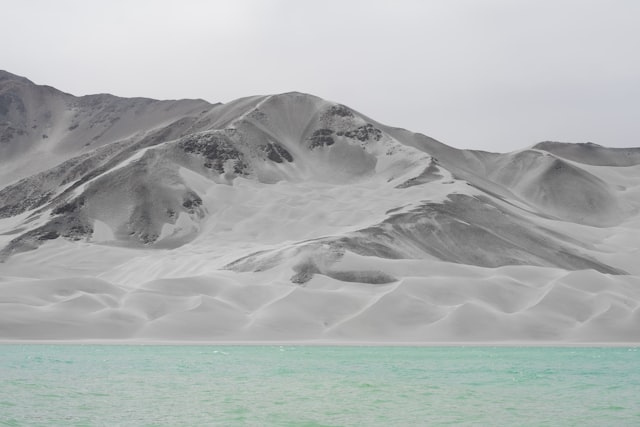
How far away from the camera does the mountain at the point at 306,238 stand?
215ft

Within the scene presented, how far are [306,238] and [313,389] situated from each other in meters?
81.8

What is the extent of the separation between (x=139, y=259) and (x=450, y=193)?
46.4 meters

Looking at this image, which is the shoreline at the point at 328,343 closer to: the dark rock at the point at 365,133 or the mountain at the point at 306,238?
the mountain at the point at 306,238

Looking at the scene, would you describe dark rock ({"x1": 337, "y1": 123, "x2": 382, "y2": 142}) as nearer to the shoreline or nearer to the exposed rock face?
the exposed rock face

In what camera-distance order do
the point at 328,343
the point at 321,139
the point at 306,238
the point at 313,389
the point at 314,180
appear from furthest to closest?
the point at 321,139 < the point at 314,180 < the point at 306,238 < the point at 328,343 < the point at 313,389

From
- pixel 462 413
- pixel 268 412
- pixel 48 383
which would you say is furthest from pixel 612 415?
pixel 48 383

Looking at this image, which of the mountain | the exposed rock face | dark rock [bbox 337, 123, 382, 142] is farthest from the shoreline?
dark rock [bbox 337, 123, 382, 142]

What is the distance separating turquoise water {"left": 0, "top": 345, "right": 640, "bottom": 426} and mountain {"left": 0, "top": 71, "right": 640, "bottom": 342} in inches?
680

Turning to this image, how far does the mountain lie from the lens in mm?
65438

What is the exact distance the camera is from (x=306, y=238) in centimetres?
10912

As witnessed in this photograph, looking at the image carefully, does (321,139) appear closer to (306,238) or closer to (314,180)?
(314,180)

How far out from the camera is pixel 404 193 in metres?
128

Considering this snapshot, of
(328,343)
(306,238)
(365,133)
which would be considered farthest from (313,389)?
(365,133)

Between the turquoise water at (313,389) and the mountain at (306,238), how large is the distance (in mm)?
17284
